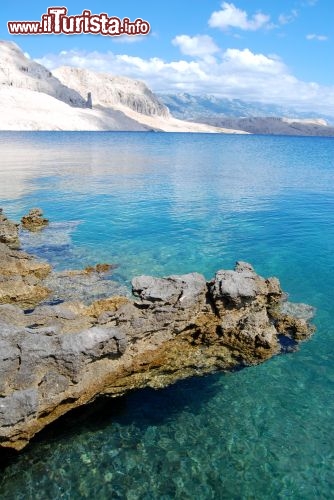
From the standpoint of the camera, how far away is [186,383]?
14156 millimetres

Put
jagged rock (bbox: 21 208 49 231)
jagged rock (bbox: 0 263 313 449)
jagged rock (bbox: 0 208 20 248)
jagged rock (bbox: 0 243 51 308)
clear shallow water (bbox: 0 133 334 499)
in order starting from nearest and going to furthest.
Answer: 1. clear shallow water (bbox: 0 133 334 499)
2. jagged rock (bbox: 0 263 313 449)
3. jagged rock (bbox: 0 243 51 308)
4. jagged rock (bbox: 0 208 20 248)
5. jagged rock (bbox: 21 208 49 231)

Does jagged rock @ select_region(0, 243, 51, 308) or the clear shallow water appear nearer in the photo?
the clear shallow water

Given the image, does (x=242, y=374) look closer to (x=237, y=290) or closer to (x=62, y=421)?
(x=237, y=290)

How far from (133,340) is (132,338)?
13 cm

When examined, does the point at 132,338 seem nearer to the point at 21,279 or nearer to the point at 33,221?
the point at 21,279

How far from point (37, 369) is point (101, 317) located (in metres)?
3.28

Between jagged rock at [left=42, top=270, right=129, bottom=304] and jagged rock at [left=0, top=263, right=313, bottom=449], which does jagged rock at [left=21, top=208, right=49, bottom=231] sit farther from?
jagged rock at [left=0, top=263, right=313, bottom=449]

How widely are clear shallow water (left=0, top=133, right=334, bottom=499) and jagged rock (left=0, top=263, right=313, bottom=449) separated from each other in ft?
2.50

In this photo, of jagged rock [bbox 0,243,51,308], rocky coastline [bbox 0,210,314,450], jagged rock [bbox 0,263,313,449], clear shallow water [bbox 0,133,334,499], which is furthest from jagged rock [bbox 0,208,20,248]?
jagged rock [bbox 0,263,313,449]

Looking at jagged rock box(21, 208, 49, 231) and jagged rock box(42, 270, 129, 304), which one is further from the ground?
jagged rock box(21, 208, 49, 231)

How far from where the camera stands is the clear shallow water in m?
10.9

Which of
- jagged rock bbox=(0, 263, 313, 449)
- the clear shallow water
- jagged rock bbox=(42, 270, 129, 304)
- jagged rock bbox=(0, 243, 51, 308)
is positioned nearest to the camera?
the clear shallow water

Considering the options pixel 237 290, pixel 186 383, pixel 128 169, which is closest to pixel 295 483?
pixel 186 383

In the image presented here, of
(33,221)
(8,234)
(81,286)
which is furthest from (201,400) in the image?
(33,221)
